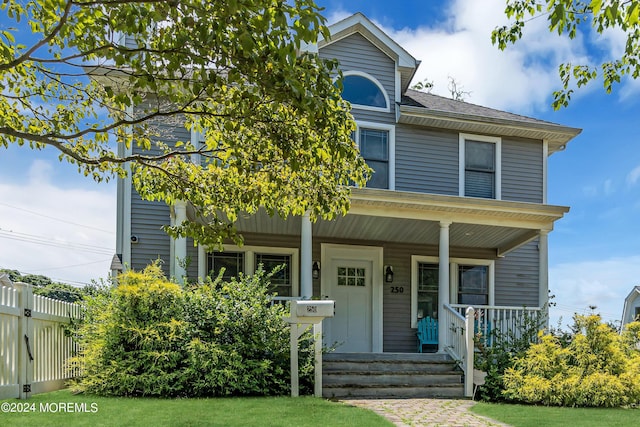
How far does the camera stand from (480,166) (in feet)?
39.8

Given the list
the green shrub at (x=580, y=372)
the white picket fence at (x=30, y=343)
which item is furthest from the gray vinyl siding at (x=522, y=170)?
the white picket fence at (x=30, y=343)

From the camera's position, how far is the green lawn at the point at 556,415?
605cm

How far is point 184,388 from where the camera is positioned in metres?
7.04

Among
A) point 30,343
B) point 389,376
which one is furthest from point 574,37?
point 30,343

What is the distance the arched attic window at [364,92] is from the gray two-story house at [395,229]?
0.07ft

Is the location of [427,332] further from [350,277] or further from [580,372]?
[580,372]

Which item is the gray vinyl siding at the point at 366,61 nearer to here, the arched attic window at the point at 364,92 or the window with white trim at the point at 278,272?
the arched attic window at the point at 364,92

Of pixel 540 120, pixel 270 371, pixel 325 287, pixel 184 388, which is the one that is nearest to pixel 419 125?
pixel 540 120

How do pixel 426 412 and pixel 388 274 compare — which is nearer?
pixel 426 412

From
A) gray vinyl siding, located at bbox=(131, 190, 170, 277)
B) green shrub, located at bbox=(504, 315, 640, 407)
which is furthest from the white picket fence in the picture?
green shrub, located at bbox=(504, 315, 640, 407)

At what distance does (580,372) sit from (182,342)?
5.73 m

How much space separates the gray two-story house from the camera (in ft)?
35.8

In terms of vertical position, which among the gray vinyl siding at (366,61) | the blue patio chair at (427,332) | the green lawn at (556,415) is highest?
the gray vinyl siding at (366,61)

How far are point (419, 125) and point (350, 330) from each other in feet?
15.5
